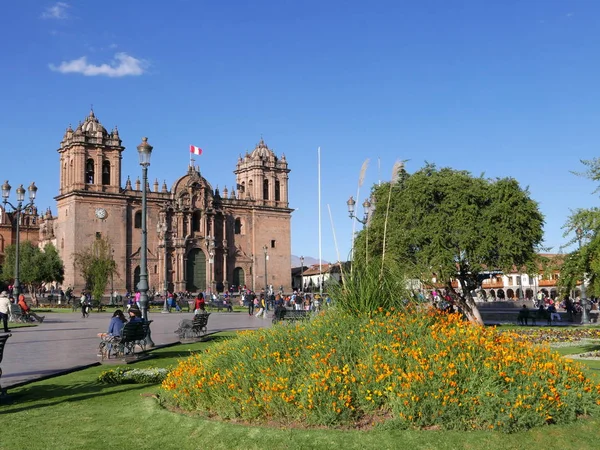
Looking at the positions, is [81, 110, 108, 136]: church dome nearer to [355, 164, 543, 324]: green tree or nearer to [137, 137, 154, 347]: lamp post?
[355, 164, 543, 324]: green tree

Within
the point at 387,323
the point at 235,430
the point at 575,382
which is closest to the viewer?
the point at 235,430

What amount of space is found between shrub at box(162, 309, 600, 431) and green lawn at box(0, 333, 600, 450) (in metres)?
0.22

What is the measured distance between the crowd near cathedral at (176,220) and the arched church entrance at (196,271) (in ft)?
0.32

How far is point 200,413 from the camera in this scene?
751 cm

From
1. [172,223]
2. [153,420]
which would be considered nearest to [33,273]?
[172,223]

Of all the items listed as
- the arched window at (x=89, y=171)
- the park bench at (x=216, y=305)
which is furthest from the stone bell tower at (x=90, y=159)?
the park bench at (x=216, y=305)

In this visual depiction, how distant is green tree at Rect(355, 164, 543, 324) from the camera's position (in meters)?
24.3

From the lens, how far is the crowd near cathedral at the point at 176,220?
57219 mm

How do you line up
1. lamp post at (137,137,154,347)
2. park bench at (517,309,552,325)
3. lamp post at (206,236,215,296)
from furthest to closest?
lamp post at (206,236,215,296) → park bench at (517,309,552,325) → lamp post at (137,137,154,347)

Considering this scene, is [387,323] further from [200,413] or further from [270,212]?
[270,212]

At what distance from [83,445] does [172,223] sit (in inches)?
2237

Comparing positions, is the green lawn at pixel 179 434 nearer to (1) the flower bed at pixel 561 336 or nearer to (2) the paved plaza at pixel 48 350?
(2) the paved plaza at pixel 48 350

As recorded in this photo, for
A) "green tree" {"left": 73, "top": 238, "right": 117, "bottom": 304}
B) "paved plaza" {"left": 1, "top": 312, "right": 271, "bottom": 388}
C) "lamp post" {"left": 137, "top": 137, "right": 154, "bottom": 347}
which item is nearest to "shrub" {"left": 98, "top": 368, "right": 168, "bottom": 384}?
"paved plaza" {"left": 1, "top": 312, "right": 271, "bottom": 388}

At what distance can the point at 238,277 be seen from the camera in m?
66.0
